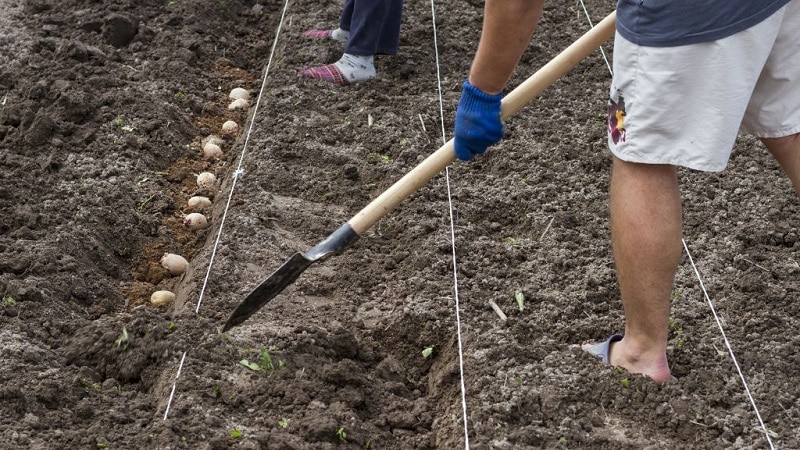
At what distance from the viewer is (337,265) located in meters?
3.58

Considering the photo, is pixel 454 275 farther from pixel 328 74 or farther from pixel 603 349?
pixel 328 74

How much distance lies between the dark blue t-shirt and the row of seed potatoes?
6.14 ft

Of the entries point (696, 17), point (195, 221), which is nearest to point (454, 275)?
point (195, 221)

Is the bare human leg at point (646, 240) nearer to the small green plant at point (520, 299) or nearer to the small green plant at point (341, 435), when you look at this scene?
the small green plant at point (520, 299)

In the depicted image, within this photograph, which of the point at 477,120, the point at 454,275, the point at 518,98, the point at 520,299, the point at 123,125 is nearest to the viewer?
the point at 477,120

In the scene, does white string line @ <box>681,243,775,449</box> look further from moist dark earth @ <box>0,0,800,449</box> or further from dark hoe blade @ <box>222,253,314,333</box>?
dark hoe blade @ <box>222,253,314,333</box>

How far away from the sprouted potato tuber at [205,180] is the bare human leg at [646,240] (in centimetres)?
204

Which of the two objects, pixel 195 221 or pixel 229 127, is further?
pixel 229 127

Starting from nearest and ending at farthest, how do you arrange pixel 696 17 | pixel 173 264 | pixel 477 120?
pixel 696 17 < pixel 477 120 < pixel 173 264

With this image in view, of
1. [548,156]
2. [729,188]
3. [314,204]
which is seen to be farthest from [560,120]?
[314,204]

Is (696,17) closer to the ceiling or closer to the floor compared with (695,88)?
closer to the ceiling

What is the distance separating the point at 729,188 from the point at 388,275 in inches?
57.1

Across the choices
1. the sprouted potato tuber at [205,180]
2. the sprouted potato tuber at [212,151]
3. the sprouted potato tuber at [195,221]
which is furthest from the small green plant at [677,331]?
the sprouted potato tuber at [212,151]

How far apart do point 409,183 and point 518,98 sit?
1.32 ft
